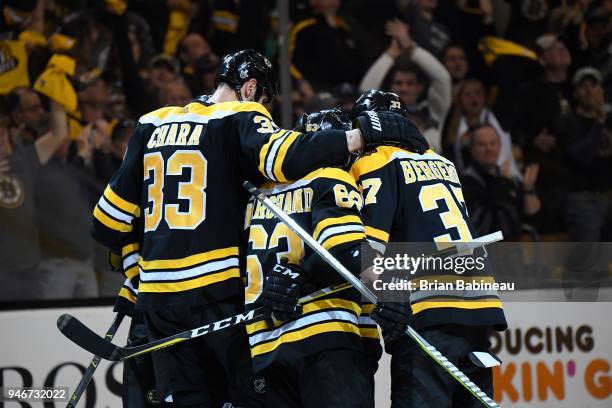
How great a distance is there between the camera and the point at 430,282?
9.58 ft

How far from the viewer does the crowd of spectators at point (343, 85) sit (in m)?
4.80

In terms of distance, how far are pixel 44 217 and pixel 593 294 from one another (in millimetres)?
2443

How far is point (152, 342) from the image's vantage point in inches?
120

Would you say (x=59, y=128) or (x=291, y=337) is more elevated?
(x=59, y=128)

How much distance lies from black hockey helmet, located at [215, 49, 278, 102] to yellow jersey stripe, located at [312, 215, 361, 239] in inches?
24.5

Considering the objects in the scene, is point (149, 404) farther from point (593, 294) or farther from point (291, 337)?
point (593, 294)

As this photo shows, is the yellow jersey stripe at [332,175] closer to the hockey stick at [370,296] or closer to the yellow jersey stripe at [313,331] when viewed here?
the hockey stick at [370,296]

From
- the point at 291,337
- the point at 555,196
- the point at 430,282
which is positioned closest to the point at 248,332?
the point at 291,337

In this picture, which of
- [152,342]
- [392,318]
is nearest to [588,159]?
[392,318]

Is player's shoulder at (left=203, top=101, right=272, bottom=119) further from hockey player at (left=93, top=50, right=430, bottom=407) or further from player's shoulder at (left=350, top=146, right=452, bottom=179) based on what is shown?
player's shoulder at (left=350, top=146, right=452, bottom=179)

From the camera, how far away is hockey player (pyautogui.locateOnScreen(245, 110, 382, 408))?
106 inches

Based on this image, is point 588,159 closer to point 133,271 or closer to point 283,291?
point 133,271

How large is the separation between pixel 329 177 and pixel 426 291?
1.44 feet

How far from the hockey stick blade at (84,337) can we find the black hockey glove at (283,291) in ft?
2.21
